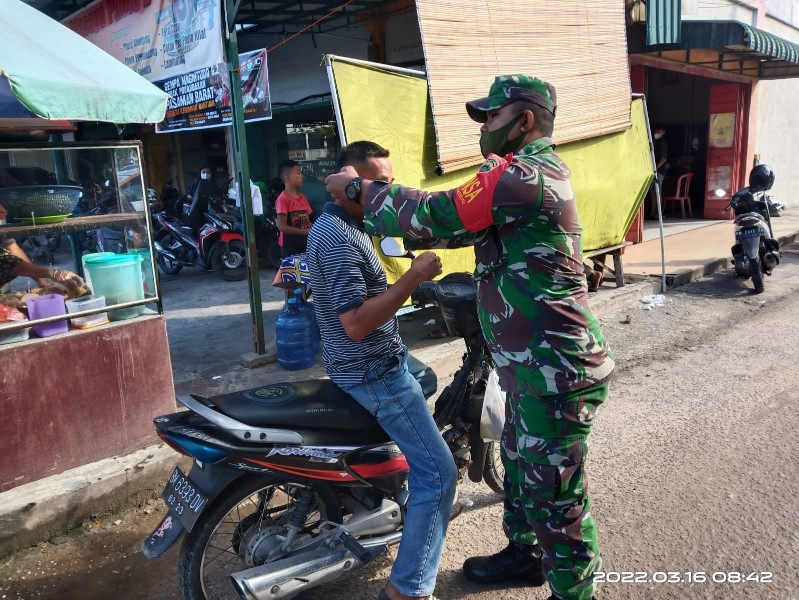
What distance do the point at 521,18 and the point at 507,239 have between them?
15.1 ft

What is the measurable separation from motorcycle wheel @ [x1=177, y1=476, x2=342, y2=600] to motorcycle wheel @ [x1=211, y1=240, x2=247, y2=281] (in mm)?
6552

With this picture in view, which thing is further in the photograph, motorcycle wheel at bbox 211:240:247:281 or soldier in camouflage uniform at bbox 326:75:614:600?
motorcycle wheel at bbox 211:240:247:281

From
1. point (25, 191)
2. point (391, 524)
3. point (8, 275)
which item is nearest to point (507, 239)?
point (391, 524)

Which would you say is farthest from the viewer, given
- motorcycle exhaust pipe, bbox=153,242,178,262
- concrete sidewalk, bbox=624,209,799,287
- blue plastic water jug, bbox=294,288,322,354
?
motorcycle exhaust pipe, bbox=153,242,178,262

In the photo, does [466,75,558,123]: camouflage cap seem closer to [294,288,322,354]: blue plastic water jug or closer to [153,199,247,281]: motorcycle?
[294,288,322,354]: blue plastic water jug

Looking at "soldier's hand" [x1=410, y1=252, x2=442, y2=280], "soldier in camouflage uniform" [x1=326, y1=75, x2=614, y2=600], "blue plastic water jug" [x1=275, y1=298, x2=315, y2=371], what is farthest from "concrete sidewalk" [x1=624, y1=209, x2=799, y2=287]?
"soldier's hand" [x1=410, y1=252, x2=442, y2=280]

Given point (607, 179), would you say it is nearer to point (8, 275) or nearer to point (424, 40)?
point (424, 40)

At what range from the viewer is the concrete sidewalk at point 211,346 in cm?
333

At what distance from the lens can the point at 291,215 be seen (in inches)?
263

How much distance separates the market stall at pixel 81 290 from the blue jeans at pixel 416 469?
1905 millimetres

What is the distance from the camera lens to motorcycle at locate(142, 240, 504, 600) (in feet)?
7.67

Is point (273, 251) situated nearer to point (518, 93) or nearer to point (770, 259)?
point (770, 259)

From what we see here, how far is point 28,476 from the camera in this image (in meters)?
3.42

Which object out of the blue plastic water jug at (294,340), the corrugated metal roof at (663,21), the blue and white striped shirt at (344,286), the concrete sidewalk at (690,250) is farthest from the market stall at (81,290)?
the corrugated metal roof at (663,21)
